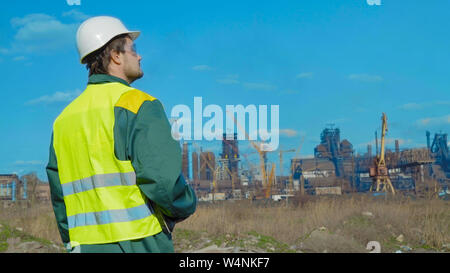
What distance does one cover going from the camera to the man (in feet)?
6.17

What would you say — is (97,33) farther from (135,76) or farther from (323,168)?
(323,168)

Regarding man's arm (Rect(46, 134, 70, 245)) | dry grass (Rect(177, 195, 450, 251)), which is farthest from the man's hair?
dry grass (Rect(177, 195, 450, 251))

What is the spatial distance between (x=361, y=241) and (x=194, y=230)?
3.71 meters

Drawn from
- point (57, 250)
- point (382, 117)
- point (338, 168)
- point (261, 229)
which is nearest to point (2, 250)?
point (57, 250)

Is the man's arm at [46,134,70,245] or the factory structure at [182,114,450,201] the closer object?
the man's arm at [46,134,70,245]

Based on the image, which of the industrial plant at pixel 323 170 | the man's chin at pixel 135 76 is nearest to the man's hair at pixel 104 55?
the man's chin at pixel 135 76

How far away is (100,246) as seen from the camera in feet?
6.56

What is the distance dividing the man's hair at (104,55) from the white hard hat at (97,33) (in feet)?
0.07

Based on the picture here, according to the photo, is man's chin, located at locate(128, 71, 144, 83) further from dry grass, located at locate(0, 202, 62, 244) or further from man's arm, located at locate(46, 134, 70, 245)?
dry grass, located at locate(0, 202, 62, 244)

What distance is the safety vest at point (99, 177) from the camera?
1939 mm

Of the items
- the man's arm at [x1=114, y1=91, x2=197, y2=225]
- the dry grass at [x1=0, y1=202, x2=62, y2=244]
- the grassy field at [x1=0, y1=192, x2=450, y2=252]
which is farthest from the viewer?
the dry grass at [x1=0, y1=202, x2=62, y2=244]

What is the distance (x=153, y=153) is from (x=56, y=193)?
0.74 m

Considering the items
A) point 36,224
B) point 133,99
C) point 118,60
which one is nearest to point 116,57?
point 118,60

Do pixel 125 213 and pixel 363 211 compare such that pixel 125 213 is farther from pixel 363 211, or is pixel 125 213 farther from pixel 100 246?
pixel 363 211
